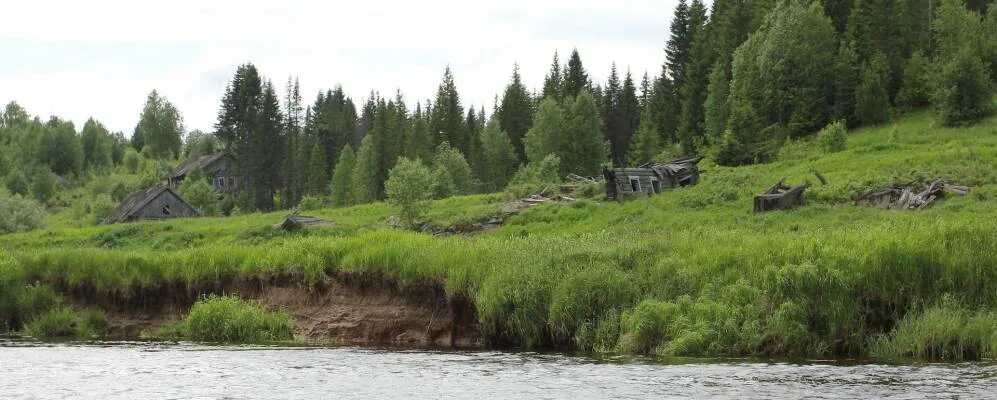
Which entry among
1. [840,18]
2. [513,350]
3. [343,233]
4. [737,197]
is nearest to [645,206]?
[737,197]

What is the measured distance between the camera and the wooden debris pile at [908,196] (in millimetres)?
43625

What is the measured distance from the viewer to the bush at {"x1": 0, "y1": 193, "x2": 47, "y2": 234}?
77500mm

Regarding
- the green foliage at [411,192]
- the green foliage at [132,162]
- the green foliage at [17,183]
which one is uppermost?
the green foliage at [132,162]

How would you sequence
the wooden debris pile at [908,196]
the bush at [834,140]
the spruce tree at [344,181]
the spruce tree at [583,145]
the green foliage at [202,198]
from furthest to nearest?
the spruce tree at [344,181], the green foliage at [202,198], the spruce tree at [583,145], the bush at [834,140], the wooden debris pile at [908,196]

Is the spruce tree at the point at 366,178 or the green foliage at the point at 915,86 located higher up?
the green foliage at the point at 915,86

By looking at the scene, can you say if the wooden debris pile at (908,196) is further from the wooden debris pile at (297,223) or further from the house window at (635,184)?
the wooden debris pile at (297,223)

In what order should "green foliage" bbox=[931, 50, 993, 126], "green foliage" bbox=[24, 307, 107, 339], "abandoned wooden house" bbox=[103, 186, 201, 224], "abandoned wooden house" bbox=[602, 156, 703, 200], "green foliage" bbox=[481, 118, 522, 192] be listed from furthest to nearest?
"green foliage" bbox=[481, 118, 522, 192]
"abandoned wooden house" bbox=[103, 186, 201, 224]
"green foliage" bbox=[931, 50, 993, 126]
"abandoned wooden house" bbox=[602, 156, 703, 200]
"green foliage" bbox=[24, 307, 107, 339]

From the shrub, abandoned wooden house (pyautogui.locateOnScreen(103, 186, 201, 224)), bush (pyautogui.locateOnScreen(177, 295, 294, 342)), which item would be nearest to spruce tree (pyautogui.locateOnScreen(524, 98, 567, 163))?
abandoned wooden house (pyautogui.locateOnScreen(103, 186, 201, 224))

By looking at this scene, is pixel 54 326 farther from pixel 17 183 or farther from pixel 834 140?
pixel 17 183

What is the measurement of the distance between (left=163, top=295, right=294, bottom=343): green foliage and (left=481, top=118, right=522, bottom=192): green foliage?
78206 mm

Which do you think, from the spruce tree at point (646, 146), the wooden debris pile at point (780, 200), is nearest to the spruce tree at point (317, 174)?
the spruce tree at point (646, 146)

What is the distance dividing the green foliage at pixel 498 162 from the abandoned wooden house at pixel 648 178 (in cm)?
5359

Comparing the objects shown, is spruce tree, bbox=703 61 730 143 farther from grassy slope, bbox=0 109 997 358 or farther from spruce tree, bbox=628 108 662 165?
grassy slope, bbox=0 109 997 358

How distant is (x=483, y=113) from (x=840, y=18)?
10855 cm
